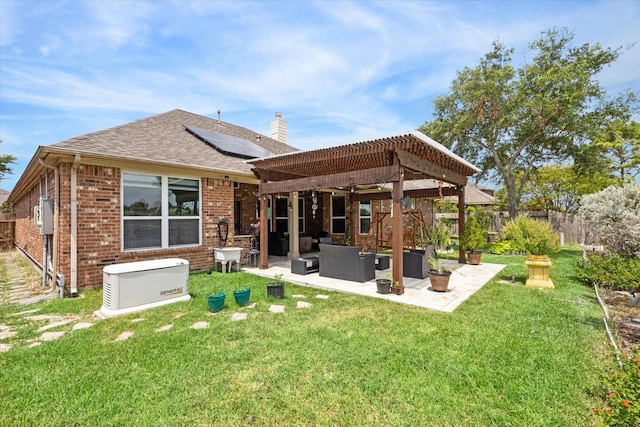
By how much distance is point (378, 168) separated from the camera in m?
6.24

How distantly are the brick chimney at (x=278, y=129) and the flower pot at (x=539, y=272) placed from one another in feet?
43.6

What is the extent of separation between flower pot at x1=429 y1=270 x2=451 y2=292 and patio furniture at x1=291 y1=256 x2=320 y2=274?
10.4 feet

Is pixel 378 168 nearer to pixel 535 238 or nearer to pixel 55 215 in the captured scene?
pixel 535 238

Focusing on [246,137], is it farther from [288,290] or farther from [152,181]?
[288,290]

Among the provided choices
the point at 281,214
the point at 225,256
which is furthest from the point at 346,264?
the point at 281,214

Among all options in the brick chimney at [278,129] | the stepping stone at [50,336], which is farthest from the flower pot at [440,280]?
the brick chimney at [278,129]

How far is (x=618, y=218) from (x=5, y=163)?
35354mm

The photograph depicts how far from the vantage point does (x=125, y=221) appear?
22.2ft

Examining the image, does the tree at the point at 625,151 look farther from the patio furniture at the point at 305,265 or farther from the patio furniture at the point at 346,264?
the patio furniture at the point at 305,265

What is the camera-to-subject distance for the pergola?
5945mm

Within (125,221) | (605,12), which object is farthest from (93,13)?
(605,12)

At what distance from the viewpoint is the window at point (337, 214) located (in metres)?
14.1

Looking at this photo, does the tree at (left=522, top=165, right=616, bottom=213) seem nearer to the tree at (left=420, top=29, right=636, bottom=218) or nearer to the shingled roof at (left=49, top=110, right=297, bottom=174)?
the tree at (left=420, top=29, right=636, bottom=218)

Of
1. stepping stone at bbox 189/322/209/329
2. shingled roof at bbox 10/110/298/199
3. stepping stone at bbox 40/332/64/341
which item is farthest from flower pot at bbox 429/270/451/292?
stepping stone at bbox 40/332/64/341
